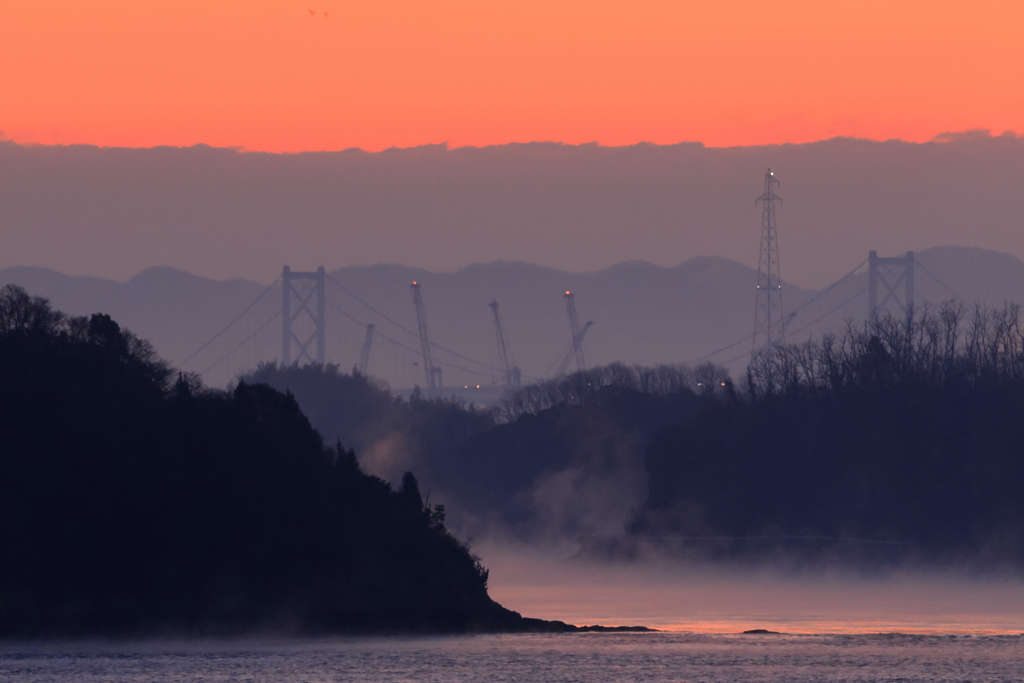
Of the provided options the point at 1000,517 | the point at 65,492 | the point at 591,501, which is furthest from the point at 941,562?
the point at 65,492

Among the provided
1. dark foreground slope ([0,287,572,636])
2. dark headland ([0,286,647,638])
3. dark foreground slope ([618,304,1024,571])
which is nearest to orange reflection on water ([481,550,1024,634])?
dark foreground slope ([618,304,1024,571])

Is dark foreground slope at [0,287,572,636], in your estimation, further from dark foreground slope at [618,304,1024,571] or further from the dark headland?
dark foreground slope at [618,304,1024,571]

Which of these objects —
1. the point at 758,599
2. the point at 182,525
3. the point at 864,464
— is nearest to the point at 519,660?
the point at 182,525

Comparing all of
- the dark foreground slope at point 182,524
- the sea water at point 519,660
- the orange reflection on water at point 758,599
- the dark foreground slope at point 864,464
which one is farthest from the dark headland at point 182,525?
the dark foreground slope at point 864,464

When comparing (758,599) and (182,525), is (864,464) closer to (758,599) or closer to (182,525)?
(758,599)

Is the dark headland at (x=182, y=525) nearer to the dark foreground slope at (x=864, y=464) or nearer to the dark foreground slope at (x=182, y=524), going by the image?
the dark foreground slope at (x=182, y=524)
